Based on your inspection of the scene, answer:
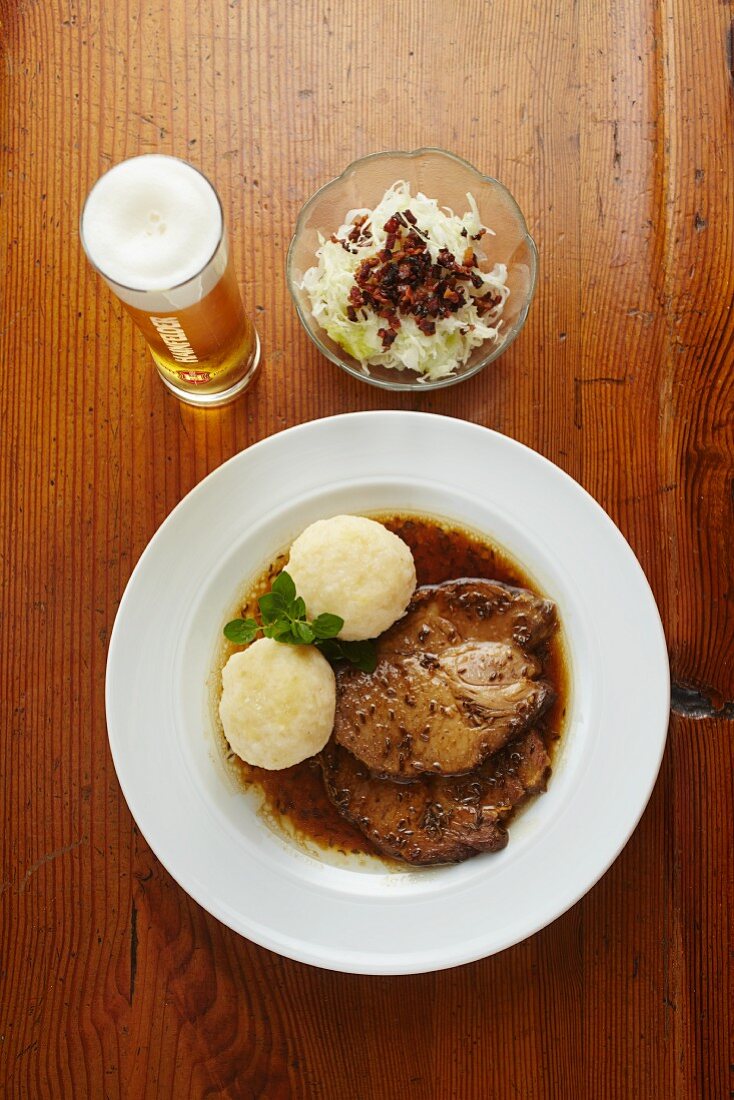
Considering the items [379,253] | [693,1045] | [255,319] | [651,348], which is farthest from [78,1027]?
[651,348]

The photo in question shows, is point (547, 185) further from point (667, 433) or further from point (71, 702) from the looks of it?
point (71, 702)

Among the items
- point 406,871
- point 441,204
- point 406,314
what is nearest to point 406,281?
point 406,314

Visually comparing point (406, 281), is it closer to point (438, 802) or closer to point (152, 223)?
point (152, 223)

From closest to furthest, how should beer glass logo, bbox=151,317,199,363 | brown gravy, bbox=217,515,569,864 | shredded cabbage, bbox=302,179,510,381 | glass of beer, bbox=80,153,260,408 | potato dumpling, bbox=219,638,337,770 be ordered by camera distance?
glass of beer, bbox=80,153,260,408 < beer glass logo, bbox=151,317,199,363 < potato dumpling, bbox=219,638,337,770 < shredded cabbage, bbox=302,179,510,381 < brown gravy, bbox=217,515,569,864

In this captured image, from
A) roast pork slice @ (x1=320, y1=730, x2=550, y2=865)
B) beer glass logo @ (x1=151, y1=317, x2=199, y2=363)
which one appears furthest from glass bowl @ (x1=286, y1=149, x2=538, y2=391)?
roast pork slice @ (x1=320, y1=730, x2=550, y2=865)

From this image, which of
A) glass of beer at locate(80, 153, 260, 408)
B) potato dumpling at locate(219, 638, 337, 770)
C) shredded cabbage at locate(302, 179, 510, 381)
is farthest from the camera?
shredded cabbage at locate(302, 179, 510, 381)

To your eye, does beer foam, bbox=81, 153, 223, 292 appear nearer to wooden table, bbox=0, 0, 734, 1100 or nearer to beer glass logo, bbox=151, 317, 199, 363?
beer glass logo, bbox=151, 317, 199, 363
